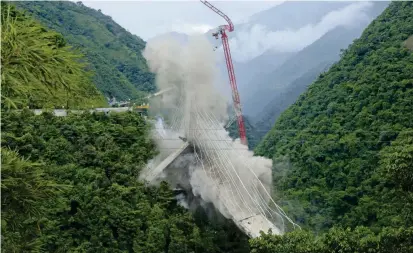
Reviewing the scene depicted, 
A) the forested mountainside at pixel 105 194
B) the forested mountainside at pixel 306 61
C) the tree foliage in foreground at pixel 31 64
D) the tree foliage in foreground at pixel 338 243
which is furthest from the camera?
the forested mountainside at pixel 306 61

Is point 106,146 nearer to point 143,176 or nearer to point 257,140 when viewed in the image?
point 143,176

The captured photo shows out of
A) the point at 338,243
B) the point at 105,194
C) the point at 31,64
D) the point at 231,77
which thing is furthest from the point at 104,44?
the point at 31,64

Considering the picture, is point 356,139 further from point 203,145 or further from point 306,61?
point 306,61

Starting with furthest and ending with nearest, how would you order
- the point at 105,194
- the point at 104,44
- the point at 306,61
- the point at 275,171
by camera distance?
1. the point at 306,61
2. the point at 104,44
3. the point at 275,171
4. the point at 105,194

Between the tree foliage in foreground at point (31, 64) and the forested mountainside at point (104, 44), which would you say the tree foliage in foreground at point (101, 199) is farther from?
the forested mountainside at point (104, 44)

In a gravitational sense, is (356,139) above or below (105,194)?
above

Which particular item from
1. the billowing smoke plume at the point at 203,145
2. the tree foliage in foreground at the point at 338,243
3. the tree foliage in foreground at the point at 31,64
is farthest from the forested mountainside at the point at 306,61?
the tree foliage in foreground at the point at 31,64
